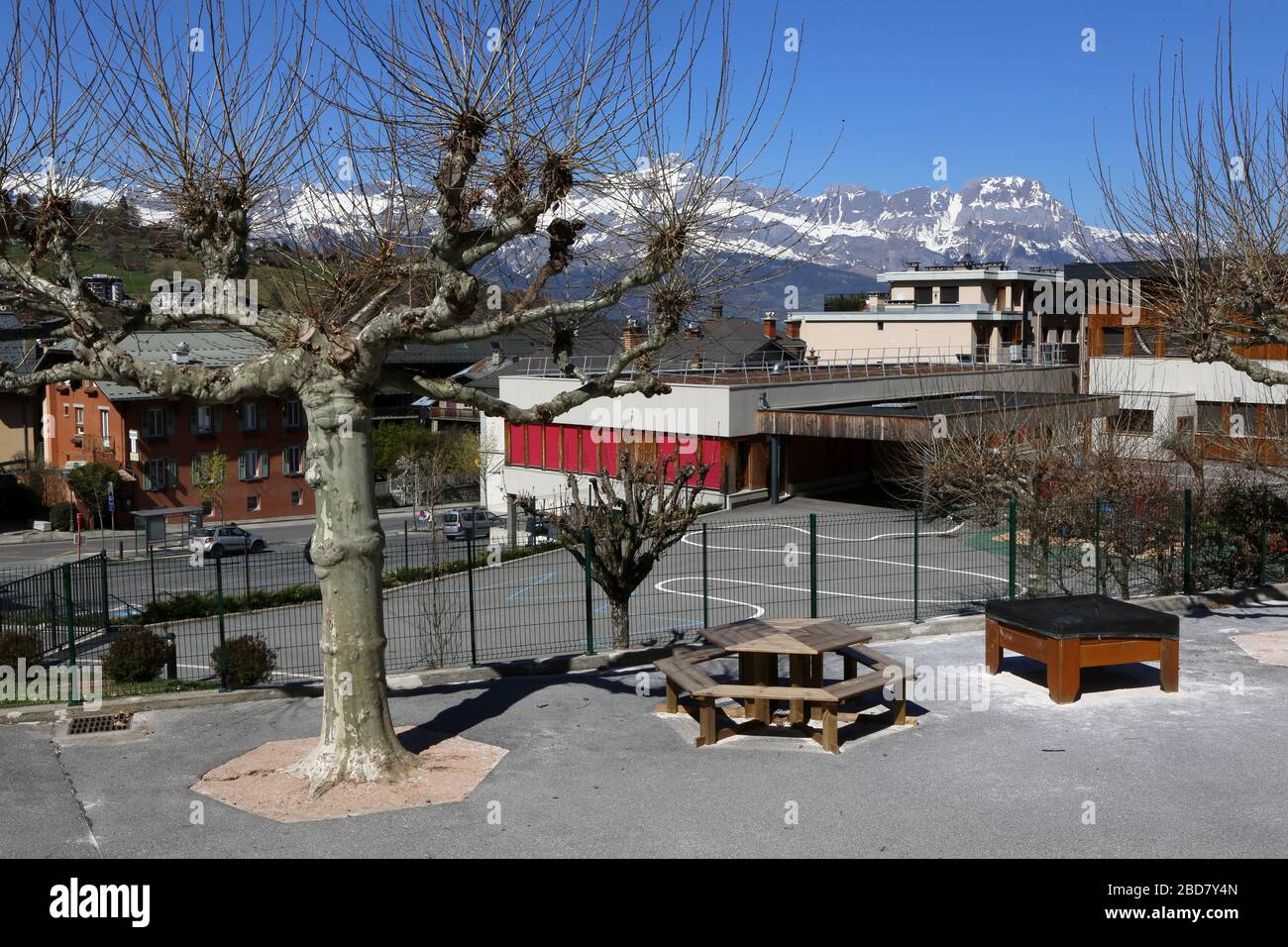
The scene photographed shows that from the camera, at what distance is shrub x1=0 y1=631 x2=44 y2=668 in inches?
552

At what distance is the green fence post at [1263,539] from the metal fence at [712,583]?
0.05 m

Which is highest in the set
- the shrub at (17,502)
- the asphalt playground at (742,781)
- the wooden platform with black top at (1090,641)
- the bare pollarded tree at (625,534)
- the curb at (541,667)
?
the bare pollarded tree at (625,534)

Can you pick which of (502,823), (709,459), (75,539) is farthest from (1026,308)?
(502,823)

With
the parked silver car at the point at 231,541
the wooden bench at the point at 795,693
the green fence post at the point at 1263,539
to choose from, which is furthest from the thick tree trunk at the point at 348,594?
the parked silver car at the point at 231,541

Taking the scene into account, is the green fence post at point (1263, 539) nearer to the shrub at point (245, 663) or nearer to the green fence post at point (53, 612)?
the shrub at point (245, 663)

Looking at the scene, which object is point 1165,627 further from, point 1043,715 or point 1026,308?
point 1026,308

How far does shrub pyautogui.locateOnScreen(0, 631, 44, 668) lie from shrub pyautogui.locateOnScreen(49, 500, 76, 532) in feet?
154

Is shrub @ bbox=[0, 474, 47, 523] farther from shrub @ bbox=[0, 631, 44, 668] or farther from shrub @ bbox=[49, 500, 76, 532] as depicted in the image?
shrub @ bbox=[0, 631, 44, 668]

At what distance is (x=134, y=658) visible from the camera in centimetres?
1401

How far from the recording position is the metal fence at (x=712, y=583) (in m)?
17.3

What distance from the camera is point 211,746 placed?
1097 centimetres

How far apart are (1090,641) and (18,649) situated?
1201 centimetres

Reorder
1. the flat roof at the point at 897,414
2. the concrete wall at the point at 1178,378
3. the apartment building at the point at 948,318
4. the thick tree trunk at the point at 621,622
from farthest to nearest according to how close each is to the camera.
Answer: the apartment building at the point at 948,318 < the concrete wall at the point at 1178,378 < the flat roof at the point at 897,414 < the thick tree trunk at the point at 621,622
